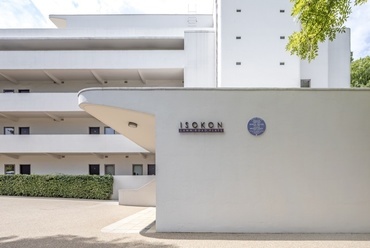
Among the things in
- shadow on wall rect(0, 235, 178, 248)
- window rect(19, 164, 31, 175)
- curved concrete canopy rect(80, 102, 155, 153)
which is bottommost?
window rect(19, 164, 31, 175)

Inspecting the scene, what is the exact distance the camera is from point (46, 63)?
66.9ft

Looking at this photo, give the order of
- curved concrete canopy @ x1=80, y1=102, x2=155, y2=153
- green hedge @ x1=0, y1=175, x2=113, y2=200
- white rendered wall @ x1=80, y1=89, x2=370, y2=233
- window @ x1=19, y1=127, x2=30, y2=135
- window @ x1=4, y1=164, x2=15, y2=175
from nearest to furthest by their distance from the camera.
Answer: white rendered wall @ x1=80, y1=89, x2=370, y2=233 → curved concrete canopy @ x1=80, y1=102, x2=155, y2=153 → green hedge @ x1=0, y1=175, x2=113, y2=200 → window @ x1=4, y1=164, x2=15, y2=175 → window @ x1=19, y1=127, x2=30, y2=135

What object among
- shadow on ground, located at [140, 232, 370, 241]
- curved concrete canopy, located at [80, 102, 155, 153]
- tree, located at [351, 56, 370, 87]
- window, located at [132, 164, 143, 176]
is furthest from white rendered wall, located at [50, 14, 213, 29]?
shadow on ground, located at [140, 232, 370, 241]

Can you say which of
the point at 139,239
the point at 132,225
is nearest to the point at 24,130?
the point at 132,225

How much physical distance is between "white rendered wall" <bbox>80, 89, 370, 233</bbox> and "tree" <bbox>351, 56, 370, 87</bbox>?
24.1 meters

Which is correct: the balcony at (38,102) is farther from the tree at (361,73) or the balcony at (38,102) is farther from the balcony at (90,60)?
the tree at (361,73)

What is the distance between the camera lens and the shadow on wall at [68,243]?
665 centimetres

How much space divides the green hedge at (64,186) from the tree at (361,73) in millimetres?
26250

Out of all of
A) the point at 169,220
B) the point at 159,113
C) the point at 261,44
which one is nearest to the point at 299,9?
the point at 159,113

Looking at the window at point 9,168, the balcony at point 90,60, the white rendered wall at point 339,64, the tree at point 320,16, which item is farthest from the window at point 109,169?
the white rendered wall at point 339,64

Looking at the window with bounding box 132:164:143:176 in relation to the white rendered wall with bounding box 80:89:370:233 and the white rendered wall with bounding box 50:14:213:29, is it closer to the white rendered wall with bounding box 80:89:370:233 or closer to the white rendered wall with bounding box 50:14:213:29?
the white rendered wall with bounding box 50:14:213:29

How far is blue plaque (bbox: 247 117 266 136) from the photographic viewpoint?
7836 millimetres

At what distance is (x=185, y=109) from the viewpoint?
7977 mm

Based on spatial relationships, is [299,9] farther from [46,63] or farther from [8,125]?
[8,125]
